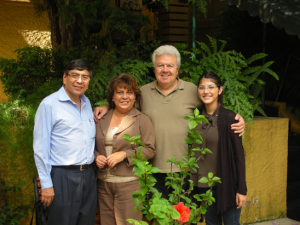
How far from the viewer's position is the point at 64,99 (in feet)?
8.39

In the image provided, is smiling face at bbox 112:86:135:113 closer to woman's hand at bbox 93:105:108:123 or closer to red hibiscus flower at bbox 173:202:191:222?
woman's hand at bbox 93:105:108:123

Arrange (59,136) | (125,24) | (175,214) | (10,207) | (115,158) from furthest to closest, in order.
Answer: (125,24), (10,207), (115,158), (59,136), (175,214)

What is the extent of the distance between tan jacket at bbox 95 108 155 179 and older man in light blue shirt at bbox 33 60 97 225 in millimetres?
129

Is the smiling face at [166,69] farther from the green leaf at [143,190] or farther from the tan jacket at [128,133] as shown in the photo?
the green leaf at [143,190]

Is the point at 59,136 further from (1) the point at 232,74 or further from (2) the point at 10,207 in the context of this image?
(1) the point at 232,74

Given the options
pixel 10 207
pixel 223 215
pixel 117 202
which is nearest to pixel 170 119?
pixel 117 202

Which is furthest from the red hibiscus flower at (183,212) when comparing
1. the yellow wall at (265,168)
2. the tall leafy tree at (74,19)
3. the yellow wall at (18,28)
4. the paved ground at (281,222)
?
the yellow wall at (18,28)

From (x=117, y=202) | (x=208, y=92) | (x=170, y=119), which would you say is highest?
(x=208, y=92)

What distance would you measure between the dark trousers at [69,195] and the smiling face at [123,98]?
0.60 m

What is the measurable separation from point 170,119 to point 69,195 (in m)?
1.10

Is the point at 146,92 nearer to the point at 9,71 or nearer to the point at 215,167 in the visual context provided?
the point at 215,167

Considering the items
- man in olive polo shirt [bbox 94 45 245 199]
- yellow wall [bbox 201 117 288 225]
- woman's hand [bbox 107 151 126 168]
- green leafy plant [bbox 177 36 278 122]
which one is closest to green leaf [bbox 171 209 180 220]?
woman's hand [bbox 107 151 126 168]

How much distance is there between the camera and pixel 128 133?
2.75 m

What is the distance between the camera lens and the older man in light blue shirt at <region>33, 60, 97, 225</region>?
96.3 inches
